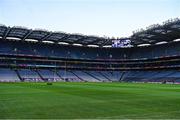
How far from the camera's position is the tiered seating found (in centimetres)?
9693

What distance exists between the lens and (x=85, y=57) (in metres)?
125

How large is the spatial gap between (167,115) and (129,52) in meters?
116

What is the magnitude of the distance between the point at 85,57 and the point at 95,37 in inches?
794

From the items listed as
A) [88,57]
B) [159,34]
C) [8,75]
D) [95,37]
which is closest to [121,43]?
[95,37]

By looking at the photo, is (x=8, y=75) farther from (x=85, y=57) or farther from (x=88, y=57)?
(x=88, y=57)

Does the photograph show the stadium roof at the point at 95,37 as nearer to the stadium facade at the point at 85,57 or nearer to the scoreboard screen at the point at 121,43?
the stadium facade at the point at 85,57

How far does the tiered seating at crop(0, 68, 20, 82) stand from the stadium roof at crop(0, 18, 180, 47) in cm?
1314

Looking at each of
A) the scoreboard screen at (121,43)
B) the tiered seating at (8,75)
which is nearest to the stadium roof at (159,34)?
the scoreboard screen at (121,43)

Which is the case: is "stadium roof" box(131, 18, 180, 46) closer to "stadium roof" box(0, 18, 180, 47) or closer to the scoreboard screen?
"stadium roof" box(0, 18, 180, 47)

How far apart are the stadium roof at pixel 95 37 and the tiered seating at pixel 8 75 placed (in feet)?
43.1

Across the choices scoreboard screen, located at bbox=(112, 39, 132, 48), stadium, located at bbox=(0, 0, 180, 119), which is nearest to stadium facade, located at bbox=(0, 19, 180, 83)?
stadium, located at bbox=(0, 0, 180, 119)

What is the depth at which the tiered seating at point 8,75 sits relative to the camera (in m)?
96.9

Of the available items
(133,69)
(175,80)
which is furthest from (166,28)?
(133,69)

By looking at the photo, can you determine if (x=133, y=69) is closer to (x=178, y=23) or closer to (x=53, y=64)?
(x=53, y=64)
